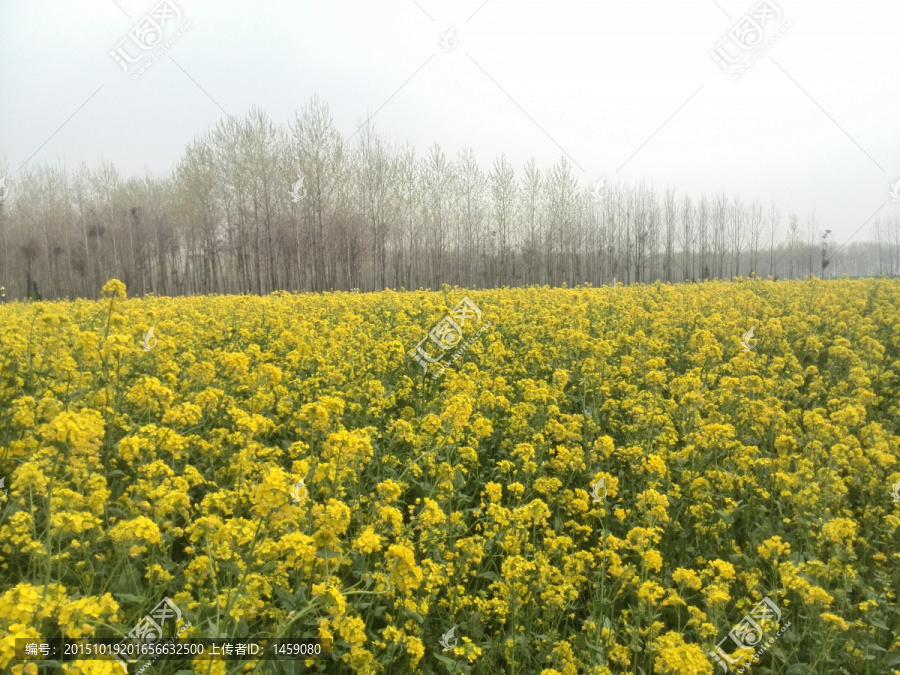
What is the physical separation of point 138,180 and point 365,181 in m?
26.6

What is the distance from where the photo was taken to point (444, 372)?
24.0ft

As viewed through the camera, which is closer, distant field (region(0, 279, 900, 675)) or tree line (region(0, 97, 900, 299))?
distant field (region(0, 279, 900, 675))

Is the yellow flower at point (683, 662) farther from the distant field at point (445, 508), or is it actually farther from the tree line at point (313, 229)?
the tree line at point (313, 229)

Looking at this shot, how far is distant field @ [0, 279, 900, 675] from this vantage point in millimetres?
2879

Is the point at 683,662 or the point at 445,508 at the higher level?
the point at 445,508

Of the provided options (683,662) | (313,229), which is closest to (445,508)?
(683,662)

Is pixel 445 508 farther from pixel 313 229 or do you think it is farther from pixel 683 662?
pixel 313 229

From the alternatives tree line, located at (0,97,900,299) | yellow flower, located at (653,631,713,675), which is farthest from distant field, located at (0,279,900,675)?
tree line, located at (0,97,900,299)

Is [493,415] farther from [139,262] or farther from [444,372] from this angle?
[139,262]

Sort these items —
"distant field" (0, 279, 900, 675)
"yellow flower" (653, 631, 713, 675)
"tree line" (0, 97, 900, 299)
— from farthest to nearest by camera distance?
"tree line" (0, 97, 900, 299) → "distant field" (0, 279, 900, 675) → "yellow flower" (653, 631, 713, 675)

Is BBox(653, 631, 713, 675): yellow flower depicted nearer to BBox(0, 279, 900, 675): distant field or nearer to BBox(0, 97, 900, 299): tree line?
BBox(0, 279, 900, 675): distant field

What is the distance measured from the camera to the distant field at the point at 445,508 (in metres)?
2.88

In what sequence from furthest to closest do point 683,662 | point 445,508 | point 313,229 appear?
point 313,229 → point 445,508 → point 683,662

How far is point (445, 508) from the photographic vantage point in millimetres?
4473
